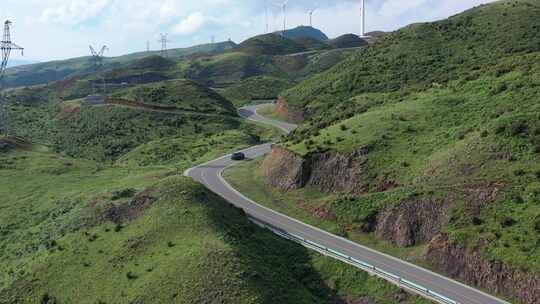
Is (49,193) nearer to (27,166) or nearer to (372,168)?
(27,166)

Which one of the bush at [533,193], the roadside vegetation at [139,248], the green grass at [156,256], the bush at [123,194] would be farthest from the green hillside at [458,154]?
the bush at [123,194]

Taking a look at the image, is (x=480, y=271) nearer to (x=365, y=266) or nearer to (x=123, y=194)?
(x=365, y=266)

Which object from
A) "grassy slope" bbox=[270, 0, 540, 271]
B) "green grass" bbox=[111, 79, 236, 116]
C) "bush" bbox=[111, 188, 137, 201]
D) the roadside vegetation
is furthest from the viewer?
"green grass" bbox=[111, 79, 236, 116]

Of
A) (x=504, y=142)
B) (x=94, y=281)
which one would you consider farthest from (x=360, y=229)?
(x=94, y=281)

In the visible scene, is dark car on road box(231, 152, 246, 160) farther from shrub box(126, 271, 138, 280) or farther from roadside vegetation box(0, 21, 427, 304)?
shrub box(126, 271, 138, 280)

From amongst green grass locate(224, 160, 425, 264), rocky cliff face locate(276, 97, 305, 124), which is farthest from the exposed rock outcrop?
rocky cliff face locate(276, 97, 305, 124)

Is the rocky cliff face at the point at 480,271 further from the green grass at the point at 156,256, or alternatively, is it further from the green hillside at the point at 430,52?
the green hillside at the point at 430,52
